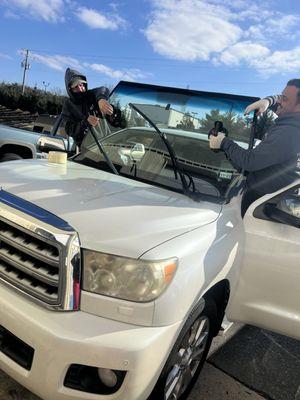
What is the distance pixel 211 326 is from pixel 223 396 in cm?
57

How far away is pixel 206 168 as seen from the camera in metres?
3.41

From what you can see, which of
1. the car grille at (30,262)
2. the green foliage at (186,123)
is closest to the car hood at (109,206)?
the car grille at (30,262)

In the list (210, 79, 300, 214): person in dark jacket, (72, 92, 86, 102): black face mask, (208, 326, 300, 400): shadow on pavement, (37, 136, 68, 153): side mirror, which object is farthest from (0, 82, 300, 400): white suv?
(72, 92, 86, 102): black face mask

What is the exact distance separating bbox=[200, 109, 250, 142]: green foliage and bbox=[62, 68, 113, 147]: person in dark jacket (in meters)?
0.92

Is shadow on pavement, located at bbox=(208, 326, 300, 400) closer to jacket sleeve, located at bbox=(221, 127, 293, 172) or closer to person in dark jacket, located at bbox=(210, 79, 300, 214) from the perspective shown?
person in dark jacket, located at bbox=(210, 79, 300, 214)

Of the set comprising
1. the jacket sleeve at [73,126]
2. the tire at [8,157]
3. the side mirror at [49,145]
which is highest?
the jacket sleeve at [73,126]

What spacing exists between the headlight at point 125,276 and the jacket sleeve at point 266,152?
125cm

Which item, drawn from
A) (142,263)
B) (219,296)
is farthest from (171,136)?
(142,263)

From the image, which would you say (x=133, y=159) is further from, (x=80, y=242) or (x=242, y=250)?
(x=80, y=242)

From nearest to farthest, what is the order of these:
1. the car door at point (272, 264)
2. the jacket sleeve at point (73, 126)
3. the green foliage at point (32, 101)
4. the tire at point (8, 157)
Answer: the car door at point (272, 264) → the jacket sleeve at point (73, 126) → the tire at point (8, 157) → the green foliage at point (32, 101)

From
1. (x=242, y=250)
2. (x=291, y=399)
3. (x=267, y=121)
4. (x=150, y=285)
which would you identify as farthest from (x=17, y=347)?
(x=267, y=121)

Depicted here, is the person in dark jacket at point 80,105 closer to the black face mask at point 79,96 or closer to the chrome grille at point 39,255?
the black face mask at point 79,96

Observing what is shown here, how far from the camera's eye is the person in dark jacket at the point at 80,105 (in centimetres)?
387

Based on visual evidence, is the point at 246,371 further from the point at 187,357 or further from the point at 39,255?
the point at 39,255
